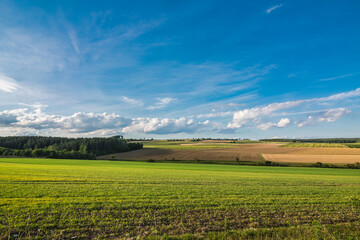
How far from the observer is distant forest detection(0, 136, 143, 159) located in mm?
91000

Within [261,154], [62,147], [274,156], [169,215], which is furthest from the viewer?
[62,147]

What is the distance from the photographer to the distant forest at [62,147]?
91.0 meters

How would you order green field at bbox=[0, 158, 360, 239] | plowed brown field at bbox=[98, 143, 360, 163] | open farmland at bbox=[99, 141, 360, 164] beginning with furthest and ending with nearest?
open farmland at bbox=[99, 141, 360, 164], plowed brown field at bbox=[98, 143, 360, 163], green field at bbox=[0, 158, 360, 239]

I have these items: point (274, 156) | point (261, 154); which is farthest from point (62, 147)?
point (274, 156)

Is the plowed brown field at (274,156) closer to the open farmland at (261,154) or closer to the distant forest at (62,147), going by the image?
the open farmland at (261,154)

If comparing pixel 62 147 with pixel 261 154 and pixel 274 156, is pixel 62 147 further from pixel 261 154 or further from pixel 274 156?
pixel 274 156

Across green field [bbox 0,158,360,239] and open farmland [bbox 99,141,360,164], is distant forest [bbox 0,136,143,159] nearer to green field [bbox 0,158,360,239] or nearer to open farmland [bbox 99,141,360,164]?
open farmland [bbox 99,141,360,164]

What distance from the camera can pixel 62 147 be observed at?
11012 centimetres

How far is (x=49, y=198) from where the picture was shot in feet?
46.6

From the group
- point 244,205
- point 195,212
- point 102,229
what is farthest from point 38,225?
point 244,205

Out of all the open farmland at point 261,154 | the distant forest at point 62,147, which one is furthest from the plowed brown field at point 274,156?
the distant forest at point 62,147

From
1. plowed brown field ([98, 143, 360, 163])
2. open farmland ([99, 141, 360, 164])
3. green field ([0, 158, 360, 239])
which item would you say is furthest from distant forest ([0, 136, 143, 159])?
green field ([0, 158, 360, 239])

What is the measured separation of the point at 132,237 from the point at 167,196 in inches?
292

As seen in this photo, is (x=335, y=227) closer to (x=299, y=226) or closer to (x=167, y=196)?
(x=299, y=226)
